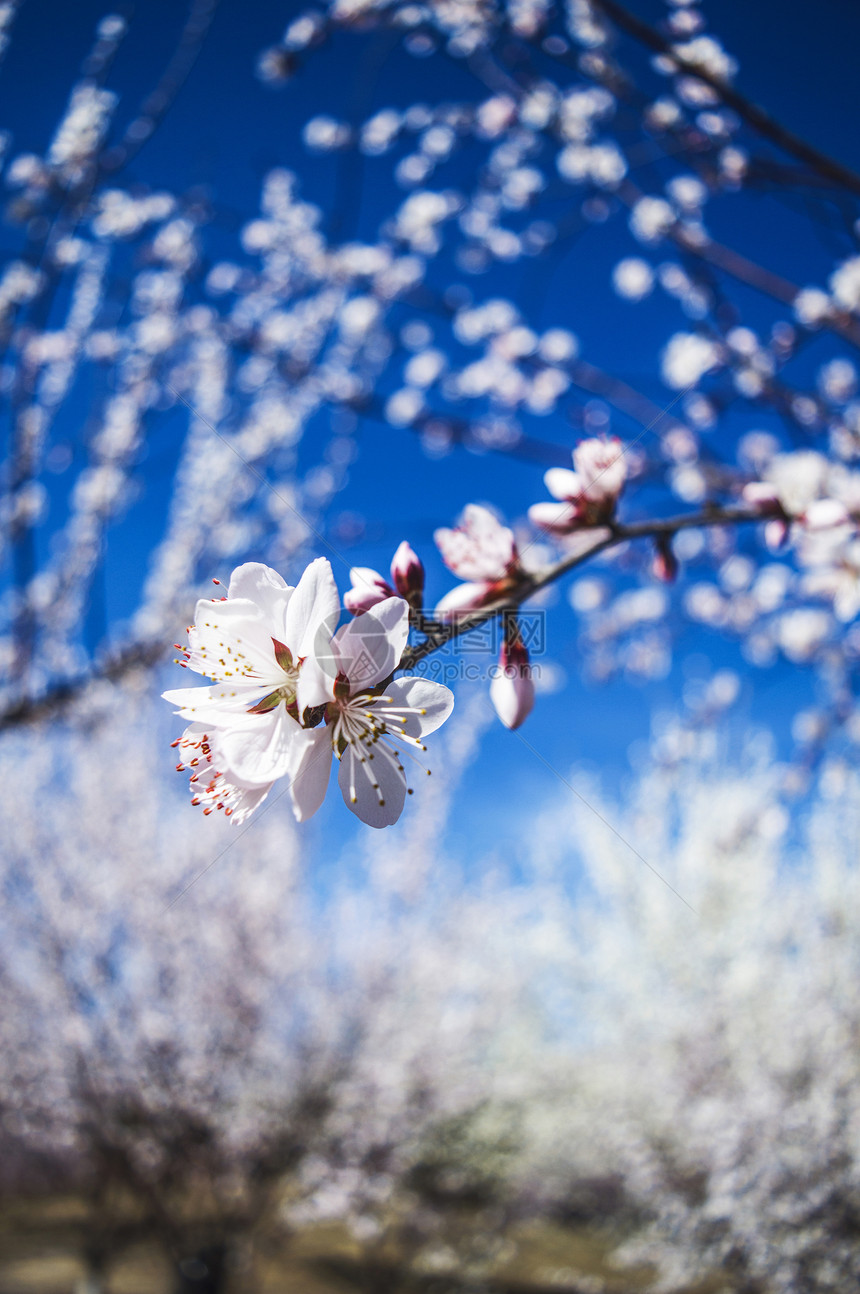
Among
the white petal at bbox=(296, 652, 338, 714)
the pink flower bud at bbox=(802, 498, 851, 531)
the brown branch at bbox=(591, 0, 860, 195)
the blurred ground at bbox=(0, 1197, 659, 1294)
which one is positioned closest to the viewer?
the white petal at bbox=(296, 652, 338, 714)

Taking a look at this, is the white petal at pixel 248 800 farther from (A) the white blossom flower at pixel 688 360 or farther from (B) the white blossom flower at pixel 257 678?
(A) the white blossom flower at pixel 688 360

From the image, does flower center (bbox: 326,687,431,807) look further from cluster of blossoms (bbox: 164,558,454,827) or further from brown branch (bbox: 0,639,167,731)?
brown branch (bbox: 0,639,167,731)

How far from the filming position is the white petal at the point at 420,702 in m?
0.73

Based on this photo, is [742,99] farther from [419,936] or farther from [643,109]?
[419,936]

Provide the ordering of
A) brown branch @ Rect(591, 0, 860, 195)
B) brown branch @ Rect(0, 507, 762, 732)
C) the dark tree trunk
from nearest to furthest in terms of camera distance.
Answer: brown branch @ Rect(0, 507, 762, 732), brown branch @ Rect(591, 0, 860, 195), the dark tree trunk

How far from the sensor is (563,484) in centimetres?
92

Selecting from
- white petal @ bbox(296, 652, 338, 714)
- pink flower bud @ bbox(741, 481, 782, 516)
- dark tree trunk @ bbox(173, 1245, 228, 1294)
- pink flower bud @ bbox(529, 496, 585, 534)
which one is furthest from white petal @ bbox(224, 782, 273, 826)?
dark tree trunk @ bbox(173, 1245, 228, 1294)

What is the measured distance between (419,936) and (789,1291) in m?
4.12

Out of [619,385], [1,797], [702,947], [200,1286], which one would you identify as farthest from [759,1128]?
[1,797]

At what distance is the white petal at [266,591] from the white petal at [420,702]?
0.13m

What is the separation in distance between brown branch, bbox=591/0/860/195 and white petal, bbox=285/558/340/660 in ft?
4.42

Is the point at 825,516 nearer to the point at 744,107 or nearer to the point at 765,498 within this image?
the point at 765,498

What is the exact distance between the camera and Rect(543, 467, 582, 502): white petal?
91 cm

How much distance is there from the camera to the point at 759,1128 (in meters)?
5.27
